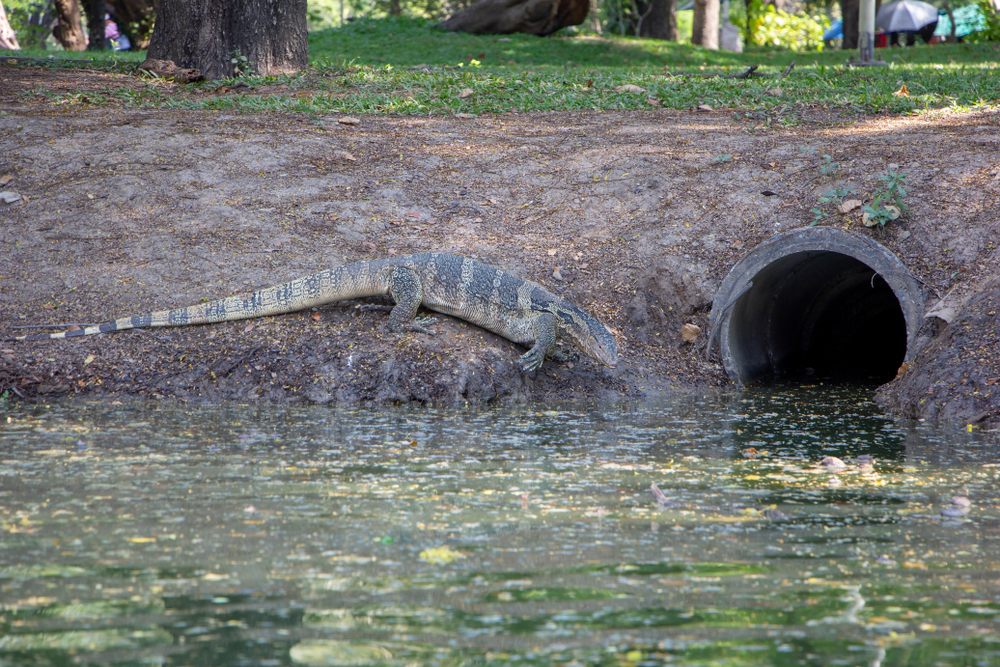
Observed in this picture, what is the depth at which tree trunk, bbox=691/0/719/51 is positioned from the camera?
22188 millimetres

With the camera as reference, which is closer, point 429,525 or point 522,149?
point 429,525

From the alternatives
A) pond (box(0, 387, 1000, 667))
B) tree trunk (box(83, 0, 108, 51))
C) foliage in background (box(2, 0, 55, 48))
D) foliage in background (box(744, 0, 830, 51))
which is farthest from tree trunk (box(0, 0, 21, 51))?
foliage in background (box(744, 0, 830, 51))

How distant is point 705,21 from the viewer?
22.3 metres

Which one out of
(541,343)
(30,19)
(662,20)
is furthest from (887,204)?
(30,19)

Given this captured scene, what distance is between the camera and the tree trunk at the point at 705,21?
22188 millimetres

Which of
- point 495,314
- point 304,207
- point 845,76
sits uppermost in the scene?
point 845,76

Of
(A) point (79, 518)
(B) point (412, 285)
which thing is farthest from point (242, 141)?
(A) point (79, 518)

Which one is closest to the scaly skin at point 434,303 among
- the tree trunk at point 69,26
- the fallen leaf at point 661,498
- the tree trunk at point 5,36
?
the fallen leaf at point 661,498

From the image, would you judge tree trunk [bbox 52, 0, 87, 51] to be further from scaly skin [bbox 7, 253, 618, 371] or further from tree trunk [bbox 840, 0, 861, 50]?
tree trunk [bbox 840, 0, 861, 50]

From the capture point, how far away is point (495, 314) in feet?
23.4

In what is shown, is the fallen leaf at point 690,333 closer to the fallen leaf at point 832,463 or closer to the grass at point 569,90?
the fallen leaf at point 832,463

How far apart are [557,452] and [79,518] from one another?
2.42 metres

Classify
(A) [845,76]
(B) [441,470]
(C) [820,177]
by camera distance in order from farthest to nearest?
(A) [845,76] < (C) [820,177] < (B) [441,470]

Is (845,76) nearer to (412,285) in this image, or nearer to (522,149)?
(522,149)
